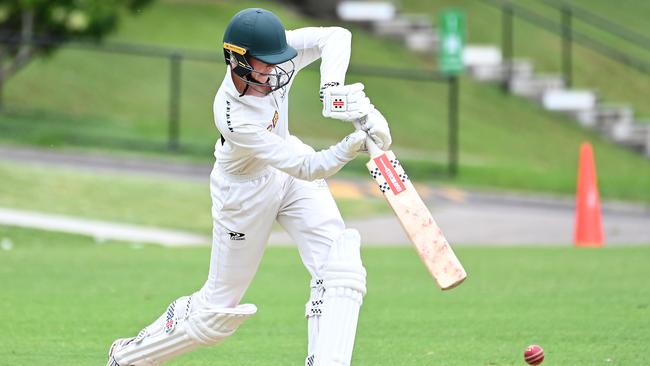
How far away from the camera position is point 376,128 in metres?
7.05

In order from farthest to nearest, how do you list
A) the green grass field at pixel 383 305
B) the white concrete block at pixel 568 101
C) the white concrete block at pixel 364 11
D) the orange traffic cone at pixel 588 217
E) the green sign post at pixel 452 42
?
the white concrete block at pixel 364 11
the white concrete block at pixel 568 101
the green sign post at pixel 452 42
the orange traffic cone at pixel 588 217
the green grass field at pixel 383 305

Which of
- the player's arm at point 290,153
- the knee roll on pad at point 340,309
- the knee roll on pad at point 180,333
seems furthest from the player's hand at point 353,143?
the knee roll on pad at point 180,333

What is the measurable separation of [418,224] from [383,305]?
404 centimetres

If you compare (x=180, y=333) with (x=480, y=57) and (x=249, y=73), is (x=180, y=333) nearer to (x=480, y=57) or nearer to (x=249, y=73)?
(x=249, y=73)

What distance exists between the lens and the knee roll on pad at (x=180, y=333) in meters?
7.43

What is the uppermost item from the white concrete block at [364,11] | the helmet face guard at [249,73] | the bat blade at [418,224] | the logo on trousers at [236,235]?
the helmet face guard at [249,73]

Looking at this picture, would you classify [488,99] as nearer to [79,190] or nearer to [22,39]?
[22,39]

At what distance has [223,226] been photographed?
7508 millimetres

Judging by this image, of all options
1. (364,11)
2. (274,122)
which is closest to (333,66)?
(274,122)

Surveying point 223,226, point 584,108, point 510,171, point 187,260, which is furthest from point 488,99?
point 223,226

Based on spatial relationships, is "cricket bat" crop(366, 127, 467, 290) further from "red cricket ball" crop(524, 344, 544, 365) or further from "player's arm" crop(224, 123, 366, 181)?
"red cricket ball" crop(524, 344, 544, 365)

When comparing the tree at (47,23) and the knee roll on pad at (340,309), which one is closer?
the knee roll on pad at (340,309)

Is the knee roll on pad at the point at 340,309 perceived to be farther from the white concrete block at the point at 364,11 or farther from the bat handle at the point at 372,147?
the white concrete block at the point at 364,11

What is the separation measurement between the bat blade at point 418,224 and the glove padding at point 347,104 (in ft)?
0.77
